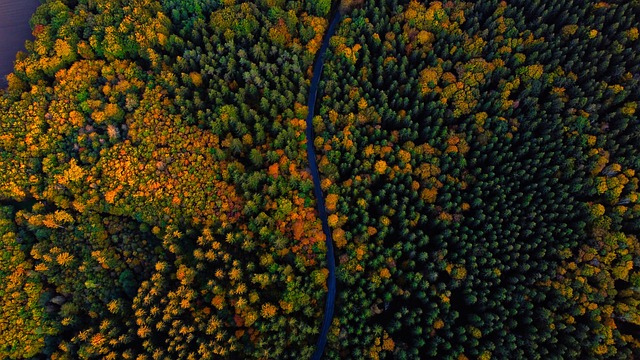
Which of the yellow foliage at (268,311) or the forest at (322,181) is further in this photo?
the forest at (322,181)

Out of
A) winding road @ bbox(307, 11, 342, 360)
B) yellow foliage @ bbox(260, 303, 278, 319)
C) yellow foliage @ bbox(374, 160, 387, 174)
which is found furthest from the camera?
yellow foliage @ bbox(374, 160, 387, 174)

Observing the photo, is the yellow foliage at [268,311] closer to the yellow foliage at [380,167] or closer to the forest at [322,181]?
the forest at [322,181]

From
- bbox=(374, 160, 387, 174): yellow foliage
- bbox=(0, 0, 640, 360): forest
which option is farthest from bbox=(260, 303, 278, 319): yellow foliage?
bbox=(374, 160, 387, 174): yellow foliage

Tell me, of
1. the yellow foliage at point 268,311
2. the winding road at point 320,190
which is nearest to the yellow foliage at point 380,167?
the winding road at point 320,190

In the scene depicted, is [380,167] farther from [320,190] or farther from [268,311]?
[268,311]

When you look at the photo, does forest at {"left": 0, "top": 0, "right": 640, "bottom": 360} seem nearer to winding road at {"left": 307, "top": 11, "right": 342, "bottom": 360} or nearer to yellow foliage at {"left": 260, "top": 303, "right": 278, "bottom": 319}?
yellow foliage at {"left": 260, "top": 303, "right": 278, "bottom": 319}

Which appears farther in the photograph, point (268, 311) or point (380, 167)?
point (380, 167)

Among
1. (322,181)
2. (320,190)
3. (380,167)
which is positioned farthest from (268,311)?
(380,167)
